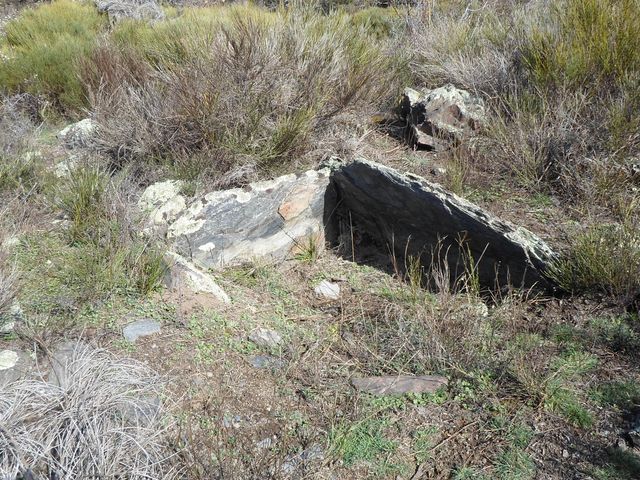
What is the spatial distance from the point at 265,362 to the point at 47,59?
208 inches

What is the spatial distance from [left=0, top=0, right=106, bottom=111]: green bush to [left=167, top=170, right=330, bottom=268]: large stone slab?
2.53 meters

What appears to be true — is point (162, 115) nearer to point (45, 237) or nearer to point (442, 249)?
point (45, 237)

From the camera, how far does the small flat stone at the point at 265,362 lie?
10.7ft

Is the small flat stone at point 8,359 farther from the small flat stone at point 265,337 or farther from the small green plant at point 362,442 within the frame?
the small green plant at point 362,442

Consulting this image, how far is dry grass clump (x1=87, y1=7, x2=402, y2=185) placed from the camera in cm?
479

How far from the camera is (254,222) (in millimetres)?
4410

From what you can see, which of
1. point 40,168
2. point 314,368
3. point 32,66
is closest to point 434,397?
point 314,368

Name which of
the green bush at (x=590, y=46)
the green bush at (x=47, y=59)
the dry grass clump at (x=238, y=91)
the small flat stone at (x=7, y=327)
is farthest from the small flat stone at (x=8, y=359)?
the green bush at (x=590, y=46)

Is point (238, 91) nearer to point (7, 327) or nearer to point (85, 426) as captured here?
point (7, 327)

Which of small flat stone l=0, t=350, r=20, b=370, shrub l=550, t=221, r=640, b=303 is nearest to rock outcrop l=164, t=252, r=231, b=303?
small flat stone l=0, t=350, r=20, b=370

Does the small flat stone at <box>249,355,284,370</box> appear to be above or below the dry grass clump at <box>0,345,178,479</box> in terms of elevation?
below

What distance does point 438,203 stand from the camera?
396cm

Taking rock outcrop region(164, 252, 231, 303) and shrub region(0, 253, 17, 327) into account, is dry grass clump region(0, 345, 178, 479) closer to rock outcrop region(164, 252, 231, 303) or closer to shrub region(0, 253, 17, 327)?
shrub region(0, 253, 17, 327)

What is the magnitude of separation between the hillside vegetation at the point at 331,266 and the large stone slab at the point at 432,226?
5.8 inches
